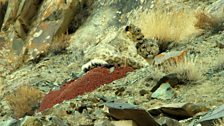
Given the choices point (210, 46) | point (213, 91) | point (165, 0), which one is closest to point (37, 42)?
point (165, 0)

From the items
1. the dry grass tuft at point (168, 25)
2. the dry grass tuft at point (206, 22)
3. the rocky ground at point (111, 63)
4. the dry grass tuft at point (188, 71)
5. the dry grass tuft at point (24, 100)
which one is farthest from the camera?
the dry grass tuft at point (168, 25)

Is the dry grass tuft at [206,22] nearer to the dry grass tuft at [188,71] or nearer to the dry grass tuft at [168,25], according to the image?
the dry grass tuft at [168,25]

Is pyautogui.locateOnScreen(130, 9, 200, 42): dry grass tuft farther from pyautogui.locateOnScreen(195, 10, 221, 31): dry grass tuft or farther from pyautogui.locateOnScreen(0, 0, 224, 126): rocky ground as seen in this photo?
pyautogui.locateOnScreen(195, 10, 221, 31): dry grass tuft

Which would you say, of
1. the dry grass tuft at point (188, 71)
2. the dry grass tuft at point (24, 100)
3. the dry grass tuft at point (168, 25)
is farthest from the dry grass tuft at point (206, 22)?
the dry grass tuft at point (24, 100)

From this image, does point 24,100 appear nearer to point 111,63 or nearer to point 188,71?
point 111,63

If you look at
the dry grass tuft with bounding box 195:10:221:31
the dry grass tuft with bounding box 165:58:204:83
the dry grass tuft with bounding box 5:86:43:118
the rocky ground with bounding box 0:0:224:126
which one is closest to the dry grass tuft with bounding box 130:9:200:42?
the rocky ground with bounding box 0:0:224:126
